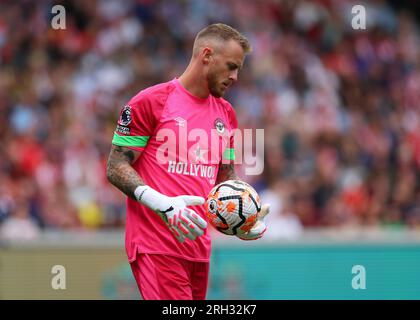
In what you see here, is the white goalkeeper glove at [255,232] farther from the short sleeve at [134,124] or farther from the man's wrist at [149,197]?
the short sleeve at [134,124]

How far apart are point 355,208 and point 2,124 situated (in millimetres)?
5698

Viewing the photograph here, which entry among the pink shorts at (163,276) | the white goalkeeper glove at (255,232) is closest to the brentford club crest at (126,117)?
the pink shorts at (163,276)

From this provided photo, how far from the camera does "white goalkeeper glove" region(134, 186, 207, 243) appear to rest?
6754 millimetres

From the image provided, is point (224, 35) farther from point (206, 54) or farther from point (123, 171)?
point (123, 171)

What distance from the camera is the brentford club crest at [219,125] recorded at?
7.49 metres

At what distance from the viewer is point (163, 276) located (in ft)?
23.1

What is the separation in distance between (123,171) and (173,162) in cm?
41

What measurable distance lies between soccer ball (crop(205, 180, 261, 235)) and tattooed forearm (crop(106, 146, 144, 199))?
561mm

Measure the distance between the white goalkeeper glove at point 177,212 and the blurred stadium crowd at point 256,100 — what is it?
253 inches

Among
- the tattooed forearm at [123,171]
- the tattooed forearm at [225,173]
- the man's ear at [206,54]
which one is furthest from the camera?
the tattooed forearm at [225,173]

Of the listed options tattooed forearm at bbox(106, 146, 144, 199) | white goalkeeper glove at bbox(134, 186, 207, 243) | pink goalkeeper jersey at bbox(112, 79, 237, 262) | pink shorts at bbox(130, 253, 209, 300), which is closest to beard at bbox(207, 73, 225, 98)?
pink goalkeeper jersey at bbox(112, 79, 237, 262)
